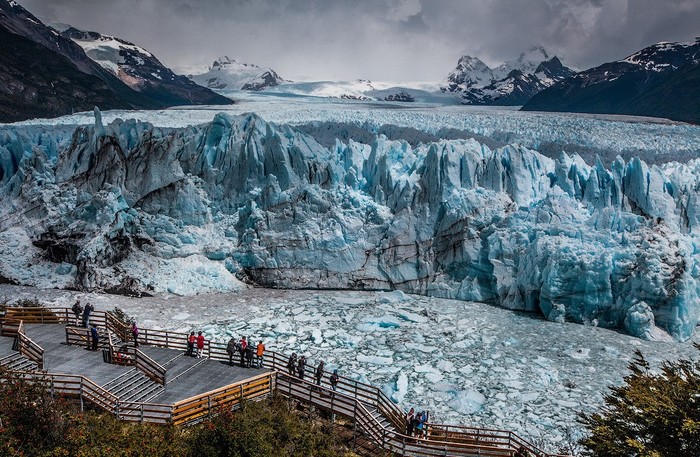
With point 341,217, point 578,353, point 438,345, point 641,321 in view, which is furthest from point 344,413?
point 341,217

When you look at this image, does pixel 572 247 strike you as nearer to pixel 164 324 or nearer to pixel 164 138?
pixel 164 324

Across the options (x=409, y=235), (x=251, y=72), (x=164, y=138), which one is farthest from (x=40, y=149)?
(x=251, y=72)

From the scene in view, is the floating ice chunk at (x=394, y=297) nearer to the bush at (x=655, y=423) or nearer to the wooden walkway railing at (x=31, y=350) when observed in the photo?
the wooden walkway railing at (x=31, y=350)

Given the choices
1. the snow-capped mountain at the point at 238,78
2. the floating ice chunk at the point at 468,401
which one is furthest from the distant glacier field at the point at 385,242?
the snow-capped mountain at the point at 238,78

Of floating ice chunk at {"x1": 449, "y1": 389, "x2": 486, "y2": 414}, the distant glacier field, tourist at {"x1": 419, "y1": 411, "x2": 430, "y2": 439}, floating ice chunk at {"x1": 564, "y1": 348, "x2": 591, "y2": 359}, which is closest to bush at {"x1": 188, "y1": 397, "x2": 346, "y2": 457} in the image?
tourist at {"x1": 419, "y1": 411, "x2": 430, "y2": 439}

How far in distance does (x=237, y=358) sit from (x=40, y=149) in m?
18.6

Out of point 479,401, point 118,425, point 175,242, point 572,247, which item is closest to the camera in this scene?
point 118,425

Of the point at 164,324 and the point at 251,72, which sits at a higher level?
the point at 251,72

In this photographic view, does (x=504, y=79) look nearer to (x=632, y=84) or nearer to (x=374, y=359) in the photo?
(x=632, y=84)

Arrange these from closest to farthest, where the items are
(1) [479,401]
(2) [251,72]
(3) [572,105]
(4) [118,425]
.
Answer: (4) [118,425] < (1) [479,401] < (3) [572,105] < (2) [251,72]

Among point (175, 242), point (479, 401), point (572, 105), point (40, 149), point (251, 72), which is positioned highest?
point (251, 72)

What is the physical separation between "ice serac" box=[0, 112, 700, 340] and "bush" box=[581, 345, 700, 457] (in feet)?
38.9

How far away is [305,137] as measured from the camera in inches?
1143

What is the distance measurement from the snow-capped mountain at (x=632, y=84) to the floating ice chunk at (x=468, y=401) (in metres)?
46.7
